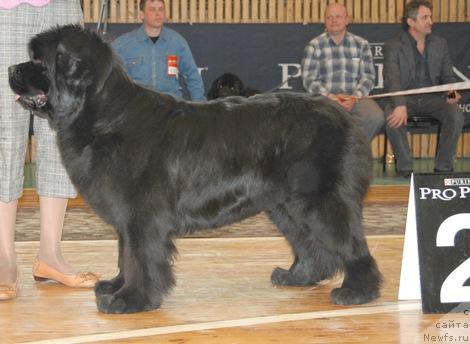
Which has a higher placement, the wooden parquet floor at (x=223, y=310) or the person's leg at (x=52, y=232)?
the person's leg at (x=52, y=232)

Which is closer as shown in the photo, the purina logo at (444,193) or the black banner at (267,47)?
the purina logo at (444,193)

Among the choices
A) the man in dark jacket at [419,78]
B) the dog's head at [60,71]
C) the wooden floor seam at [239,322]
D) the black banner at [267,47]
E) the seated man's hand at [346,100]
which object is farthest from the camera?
the black banner at [267,47]

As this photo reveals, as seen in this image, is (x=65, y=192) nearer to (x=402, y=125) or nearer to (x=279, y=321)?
(x=279, y=321)

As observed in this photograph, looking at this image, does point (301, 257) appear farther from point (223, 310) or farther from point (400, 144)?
point (400, 144)

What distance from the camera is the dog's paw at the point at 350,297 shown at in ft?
13.3

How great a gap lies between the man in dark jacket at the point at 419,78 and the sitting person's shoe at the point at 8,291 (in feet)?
18.7

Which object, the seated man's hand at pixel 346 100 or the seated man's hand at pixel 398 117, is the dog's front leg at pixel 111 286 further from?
the seated man's hand at pixel 398 117

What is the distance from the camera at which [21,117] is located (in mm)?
4340

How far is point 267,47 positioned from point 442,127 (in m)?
2.65

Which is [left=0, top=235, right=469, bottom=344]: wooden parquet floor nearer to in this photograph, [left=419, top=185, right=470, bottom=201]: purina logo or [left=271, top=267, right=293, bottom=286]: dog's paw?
[left=271, top=267, right=293, bottom=286]: dog's paw

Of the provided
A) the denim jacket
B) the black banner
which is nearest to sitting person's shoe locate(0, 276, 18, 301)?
the denim jacket

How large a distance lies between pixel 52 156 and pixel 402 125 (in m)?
5.47

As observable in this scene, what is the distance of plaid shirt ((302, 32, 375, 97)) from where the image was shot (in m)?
8.70

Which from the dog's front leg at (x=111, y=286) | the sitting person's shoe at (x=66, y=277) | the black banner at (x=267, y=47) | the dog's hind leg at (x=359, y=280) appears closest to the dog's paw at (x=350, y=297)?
the dog's hind leg at (x=359, y=280)
